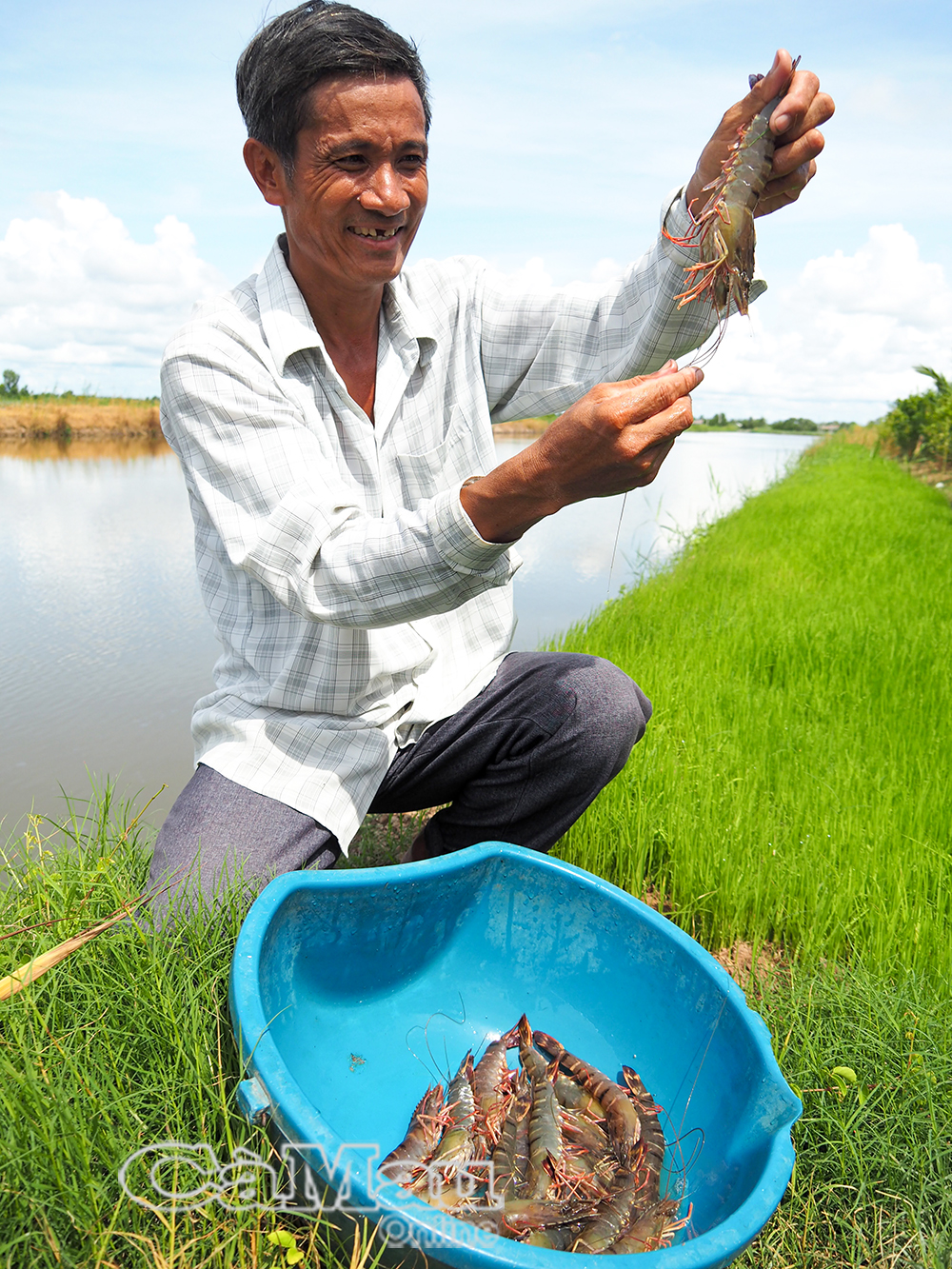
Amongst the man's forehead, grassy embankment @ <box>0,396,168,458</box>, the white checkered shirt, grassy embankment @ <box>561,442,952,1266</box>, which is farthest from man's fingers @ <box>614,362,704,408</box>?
grassy embankment @ <box>0,396,168,458</box>

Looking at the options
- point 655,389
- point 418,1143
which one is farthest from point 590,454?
point 418,1143

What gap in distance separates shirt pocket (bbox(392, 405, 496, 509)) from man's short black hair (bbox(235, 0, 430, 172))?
69 centimetres

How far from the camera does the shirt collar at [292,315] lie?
1.92m

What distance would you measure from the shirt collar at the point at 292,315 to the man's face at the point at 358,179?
98mm

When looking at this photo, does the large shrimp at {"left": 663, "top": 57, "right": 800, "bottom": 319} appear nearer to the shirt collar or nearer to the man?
the man

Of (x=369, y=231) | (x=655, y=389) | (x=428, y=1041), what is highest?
(x=369, y=231)

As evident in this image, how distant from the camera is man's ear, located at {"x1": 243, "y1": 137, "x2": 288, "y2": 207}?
6.23ft

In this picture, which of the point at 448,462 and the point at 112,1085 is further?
the point at 448,462

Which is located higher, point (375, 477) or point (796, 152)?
point (796, 152)

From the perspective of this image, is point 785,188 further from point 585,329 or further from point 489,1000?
point 489,1000

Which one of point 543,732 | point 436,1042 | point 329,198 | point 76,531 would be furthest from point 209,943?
point 76,531

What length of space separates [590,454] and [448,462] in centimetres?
91

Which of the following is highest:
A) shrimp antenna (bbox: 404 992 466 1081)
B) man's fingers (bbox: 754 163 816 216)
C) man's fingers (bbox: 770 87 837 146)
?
man's fingers (bbox: 770 87 837 146)

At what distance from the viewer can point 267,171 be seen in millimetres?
1947
